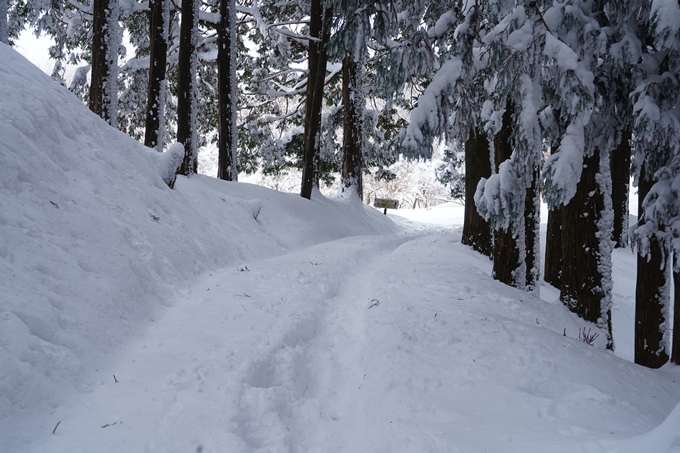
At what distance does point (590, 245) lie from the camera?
5949 millimetres

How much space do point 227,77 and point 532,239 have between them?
9.77m

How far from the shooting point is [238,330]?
14.3 feet

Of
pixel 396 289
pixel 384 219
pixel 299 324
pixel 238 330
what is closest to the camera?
pixel 238 330

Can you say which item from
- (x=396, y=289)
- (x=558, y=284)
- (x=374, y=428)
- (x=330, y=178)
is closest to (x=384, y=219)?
(x=330, y=178)

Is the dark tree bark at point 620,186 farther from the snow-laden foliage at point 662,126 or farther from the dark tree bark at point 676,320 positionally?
the dark tree bark at point 676,320

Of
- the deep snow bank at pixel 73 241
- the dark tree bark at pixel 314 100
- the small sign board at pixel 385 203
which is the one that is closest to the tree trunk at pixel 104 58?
the deep snow bank at pixel 73 241

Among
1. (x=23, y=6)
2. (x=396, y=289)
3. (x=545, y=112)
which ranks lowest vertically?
(x=396, y=289)

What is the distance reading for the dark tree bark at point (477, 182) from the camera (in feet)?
35.4

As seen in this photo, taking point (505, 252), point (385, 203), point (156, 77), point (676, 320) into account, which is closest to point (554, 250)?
point (505, 252)

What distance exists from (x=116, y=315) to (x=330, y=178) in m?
18.2

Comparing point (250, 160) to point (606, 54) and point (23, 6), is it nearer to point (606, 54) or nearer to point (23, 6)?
point (23, 6)

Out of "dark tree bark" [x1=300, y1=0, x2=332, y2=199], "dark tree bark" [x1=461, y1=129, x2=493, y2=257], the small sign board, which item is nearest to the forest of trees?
"dark tree bark" [x1=461, y1=129, x2=493, y2=257]

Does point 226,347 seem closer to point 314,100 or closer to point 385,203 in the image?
point 314,100

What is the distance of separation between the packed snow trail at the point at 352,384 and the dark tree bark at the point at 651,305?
85cm
